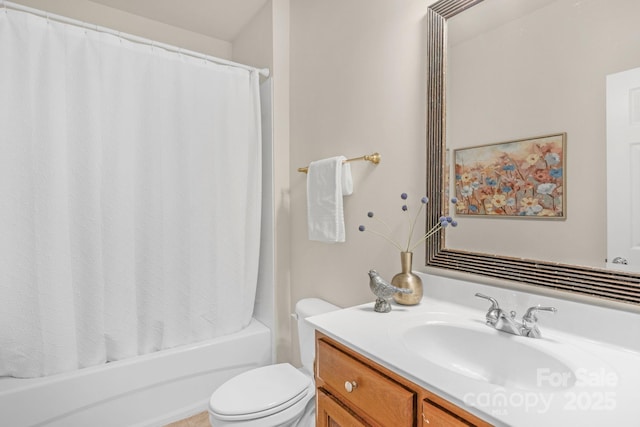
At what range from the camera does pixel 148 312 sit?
72.8 inches

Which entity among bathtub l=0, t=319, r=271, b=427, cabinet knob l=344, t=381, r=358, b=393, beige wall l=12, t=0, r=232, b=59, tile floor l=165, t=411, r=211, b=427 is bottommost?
tile floor l=165, t=411, r=211, b=427

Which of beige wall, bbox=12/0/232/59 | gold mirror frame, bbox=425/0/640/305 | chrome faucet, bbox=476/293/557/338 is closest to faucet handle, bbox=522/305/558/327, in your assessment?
chrome faucet, bbox=476/293/557/338

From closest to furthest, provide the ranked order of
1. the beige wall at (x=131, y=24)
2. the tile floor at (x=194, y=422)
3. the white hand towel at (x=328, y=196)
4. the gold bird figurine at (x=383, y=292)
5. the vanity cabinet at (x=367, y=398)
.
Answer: the vanity cabinet at (x=367, y=398), the gold bird figurine at (x=383, y=292), the white hand towel at (x=328, y=196), the tile floor at (x=194, y=422), the beige wall at (x=131, y=24)

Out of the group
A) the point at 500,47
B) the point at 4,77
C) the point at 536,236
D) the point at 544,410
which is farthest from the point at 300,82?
the point at 544,410

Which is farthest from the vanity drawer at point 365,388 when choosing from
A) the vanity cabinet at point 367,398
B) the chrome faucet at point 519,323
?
the chrome faucet at point 519,323

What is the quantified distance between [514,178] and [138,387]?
1955 millimetres

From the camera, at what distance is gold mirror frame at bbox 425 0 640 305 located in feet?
3.02

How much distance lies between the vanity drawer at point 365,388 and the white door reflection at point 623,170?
64 centimetres

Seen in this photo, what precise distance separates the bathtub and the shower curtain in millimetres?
75

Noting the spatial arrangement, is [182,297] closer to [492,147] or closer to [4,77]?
[4,77]

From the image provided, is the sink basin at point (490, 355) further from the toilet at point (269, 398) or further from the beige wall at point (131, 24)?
the beige wall at point (131, 24)

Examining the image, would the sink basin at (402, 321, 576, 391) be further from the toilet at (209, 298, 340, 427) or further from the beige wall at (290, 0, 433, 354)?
the toilet at (209, 298, 340, 427)

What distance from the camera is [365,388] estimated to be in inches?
33.8

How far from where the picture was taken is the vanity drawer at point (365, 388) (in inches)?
29.8
